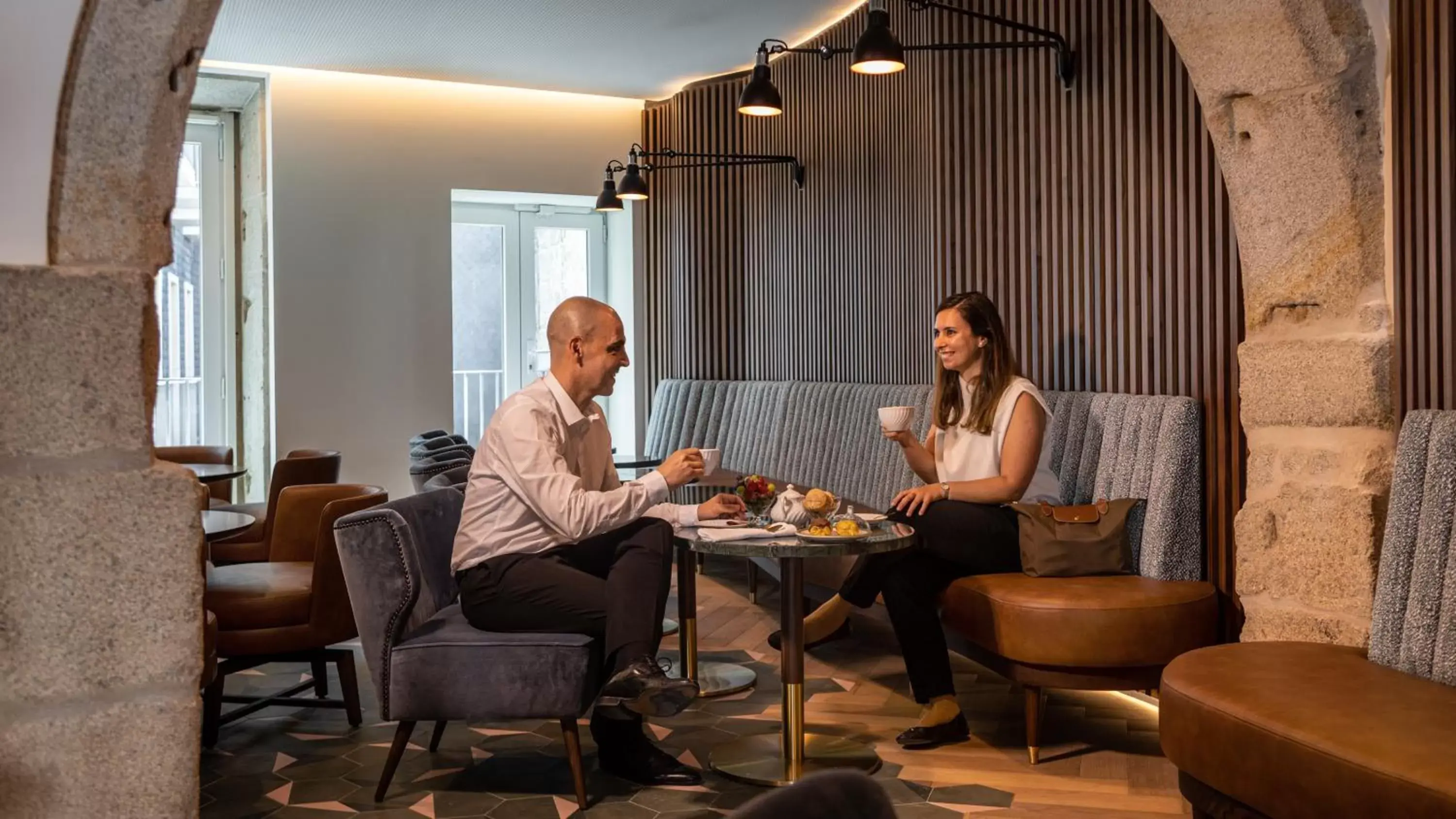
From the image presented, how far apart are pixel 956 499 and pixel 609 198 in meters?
4.27

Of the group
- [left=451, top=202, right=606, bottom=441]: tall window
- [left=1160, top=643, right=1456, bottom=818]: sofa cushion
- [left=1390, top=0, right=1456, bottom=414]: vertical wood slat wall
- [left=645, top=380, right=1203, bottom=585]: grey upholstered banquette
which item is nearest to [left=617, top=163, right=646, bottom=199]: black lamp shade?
[left=645, top=380, right=1203, bottom=585]: grey upholstered banquette

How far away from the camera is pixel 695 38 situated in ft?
24.5

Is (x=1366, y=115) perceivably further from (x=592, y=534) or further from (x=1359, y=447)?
(x=592, y=534)

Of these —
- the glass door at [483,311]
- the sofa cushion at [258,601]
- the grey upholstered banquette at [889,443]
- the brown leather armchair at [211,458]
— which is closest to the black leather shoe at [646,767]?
the sofa cushion at [258,601]

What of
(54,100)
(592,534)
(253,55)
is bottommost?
(592,534)

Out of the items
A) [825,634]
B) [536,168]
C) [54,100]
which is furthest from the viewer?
[536,168]

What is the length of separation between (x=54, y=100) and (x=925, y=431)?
4250 millimetres

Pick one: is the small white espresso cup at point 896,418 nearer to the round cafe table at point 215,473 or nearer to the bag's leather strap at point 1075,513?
the bag's leather strap at point 1075,513

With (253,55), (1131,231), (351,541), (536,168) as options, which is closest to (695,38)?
(536,168)

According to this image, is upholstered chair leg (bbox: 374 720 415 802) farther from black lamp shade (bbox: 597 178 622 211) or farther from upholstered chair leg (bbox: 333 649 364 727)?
black lamp shade (bbox: 597 178 622 211)

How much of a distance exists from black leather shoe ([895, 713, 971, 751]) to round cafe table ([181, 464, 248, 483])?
10.2 feet

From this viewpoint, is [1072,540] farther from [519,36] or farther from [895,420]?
[519,36]

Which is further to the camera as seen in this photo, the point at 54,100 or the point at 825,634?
the point at 825,634

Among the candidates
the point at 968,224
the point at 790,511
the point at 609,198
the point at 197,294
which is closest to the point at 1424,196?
the point at 790,511
